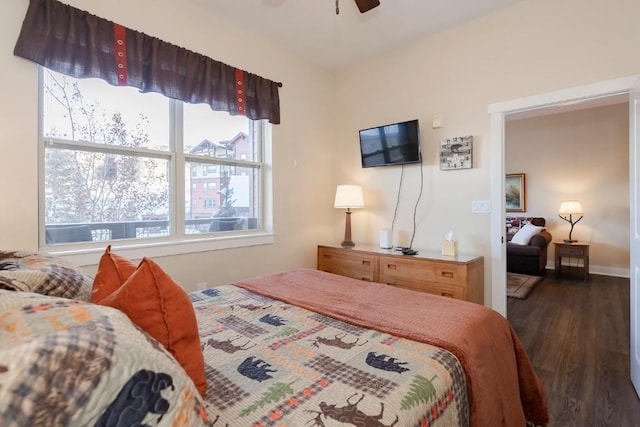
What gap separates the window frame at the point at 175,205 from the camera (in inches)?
82.7

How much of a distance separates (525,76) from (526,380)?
2.37m

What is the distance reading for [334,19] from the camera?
9.52 feet

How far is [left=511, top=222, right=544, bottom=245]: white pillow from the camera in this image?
5305 mm

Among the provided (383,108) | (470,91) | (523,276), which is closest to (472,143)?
(470,91)

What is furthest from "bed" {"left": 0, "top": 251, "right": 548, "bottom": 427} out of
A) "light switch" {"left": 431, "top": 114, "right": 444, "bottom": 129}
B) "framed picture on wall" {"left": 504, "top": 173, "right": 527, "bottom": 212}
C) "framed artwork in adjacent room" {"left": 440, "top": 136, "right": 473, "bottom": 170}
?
"framed picture on wall" {"left": 504, "top": 173, "right": 527, "bottom": 212}

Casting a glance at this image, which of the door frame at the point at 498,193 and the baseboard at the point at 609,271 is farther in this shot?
the baseboard at the point at 609,271

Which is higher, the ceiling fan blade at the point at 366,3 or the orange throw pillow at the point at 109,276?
the ceiling fan blade at the point at 366,3

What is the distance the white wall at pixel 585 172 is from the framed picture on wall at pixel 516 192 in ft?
0.32

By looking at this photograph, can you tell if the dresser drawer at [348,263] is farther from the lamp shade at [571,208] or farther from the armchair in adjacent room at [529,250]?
the lamp shade at [571,208]

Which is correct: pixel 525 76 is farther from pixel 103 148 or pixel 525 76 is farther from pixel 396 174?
pixel 103 148

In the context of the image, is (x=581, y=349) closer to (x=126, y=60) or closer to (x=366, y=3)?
(x=366, y=3)

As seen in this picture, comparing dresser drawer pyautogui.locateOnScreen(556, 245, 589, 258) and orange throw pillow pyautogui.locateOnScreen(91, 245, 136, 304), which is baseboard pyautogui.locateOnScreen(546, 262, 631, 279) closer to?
dresser drawer pyautogui.locateOnScreen(556, 245, 589, 258)

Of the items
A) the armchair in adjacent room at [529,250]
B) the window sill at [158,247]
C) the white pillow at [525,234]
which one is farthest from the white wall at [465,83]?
the white pillow at [525,234]

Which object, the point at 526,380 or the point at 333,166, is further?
the point at 333,166
